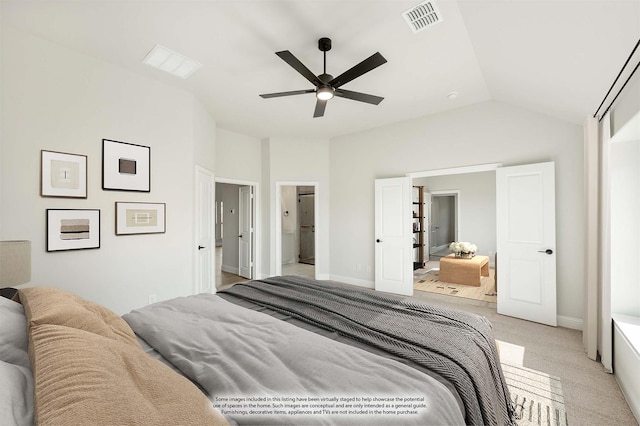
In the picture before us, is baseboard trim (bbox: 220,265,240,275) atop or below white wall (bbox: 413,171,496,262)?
below

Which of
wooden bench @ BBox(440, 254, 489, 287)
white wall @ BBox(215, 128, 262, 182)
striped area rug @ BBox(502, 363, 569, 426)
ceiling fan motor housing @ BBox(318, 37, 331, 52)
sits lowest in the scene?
striped area rug @ BBox(502, 363, 569, 426)

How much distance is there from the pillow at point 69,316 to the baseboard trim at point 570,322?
4.33 meters

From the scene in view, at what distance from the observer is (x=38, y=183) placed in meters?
2.45

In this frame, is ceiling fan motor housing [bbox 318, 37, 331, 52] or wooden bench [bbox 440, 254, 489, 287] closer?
ceiling fan motor housing [bbox 318, 37, 331, 52]

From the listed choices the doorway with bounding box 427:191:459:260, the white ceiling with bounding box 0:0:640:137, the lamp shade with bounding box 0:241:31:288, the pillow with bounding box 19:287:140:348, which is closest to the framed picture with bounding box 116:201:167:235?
the lamp shade with bounding box 0:241:31:288

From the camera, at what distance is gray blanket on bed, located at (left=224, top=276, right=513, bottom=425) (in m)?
1.21

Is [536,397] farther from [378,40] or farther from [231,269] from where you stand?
[231,269]

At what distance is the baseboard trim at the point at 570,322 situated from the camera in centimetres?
325

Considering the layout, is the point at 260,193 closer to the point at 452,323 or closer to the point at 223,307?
the point at 223,307

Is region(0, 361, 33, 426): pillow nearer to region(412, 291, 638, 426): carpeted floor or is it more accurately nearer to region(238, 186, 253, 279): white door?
region(412, 291, 638, 426): carpeted floor

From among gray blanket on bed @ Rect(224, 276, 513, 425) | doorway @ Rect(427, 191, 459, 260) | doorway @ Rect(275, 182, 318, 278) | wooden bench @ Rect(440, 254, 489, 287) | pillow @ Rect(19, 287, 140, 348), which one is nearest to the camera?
pillow @ Rect(19, 287, 140, 348)

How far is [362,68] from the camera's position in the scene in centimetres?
228

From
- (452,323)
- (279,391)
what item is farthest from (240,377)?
(452,323)

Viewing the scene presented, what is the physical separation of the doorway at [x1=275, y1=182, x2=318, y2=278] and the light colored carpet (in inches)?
101
